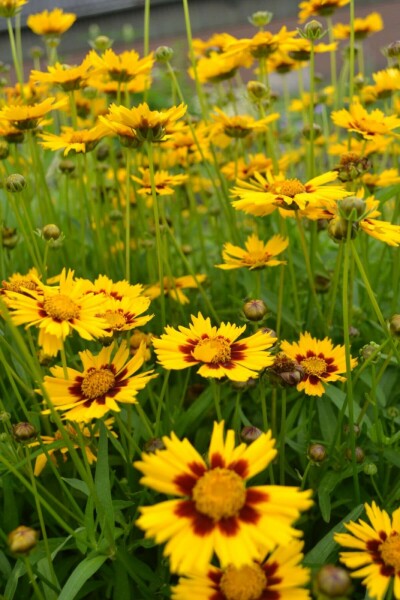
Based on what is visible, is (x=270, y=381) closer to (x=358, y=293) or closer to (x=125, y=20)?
(x=358, y=293)

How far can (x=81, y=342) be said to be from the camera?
1.03m

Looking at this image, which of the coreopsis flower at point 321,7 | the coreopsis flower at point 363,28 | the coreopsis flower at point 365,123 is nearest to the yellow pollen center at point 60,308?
the coreopsis flower at point 365,123

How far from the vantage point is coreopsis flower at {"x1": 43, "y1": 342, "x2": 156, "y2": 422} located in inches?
23.7

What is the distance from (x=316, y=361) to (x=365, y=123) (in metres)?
0.40

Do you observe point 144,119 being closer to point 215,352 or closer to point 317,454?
point 215,352

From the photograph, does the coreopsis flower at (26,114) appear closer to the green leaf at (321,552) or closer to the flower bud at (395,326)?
the flower bud at (395,326)

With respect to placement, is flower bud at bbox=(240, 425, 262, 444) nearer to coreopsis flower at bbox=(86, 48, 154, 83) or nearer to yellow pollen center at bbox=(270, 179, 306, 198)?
yellow pollen center at bbox=(270, 179, 306, 198)

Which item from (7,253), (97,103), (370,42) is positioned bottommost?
(370,42)

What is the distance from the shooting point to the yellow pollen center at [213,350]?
646 millimetres

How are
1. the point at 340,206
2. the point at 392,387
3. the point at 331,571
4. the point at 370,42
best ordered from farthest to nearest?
1. the point at 370,42
2. the point at 392,387
3. the point at 340,206
4. the point at 331,571

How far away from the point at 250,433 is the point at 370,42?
18.4ft

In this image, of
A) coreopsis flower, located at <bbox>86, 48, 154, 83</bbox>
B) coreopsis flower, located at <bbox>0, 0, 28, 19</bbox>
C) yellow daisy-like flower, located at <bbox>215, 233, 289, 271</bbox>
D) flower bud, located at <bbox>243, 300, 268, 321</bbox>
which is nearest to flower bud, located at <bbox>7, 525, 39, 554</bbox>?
flower bud, located at <bbox>243, 300, 268, 321</bbox>

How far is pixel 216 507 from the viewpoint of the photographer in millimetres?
489

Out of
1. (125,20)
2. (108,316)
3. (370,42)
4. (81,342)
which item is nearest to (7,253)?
(81,342)
